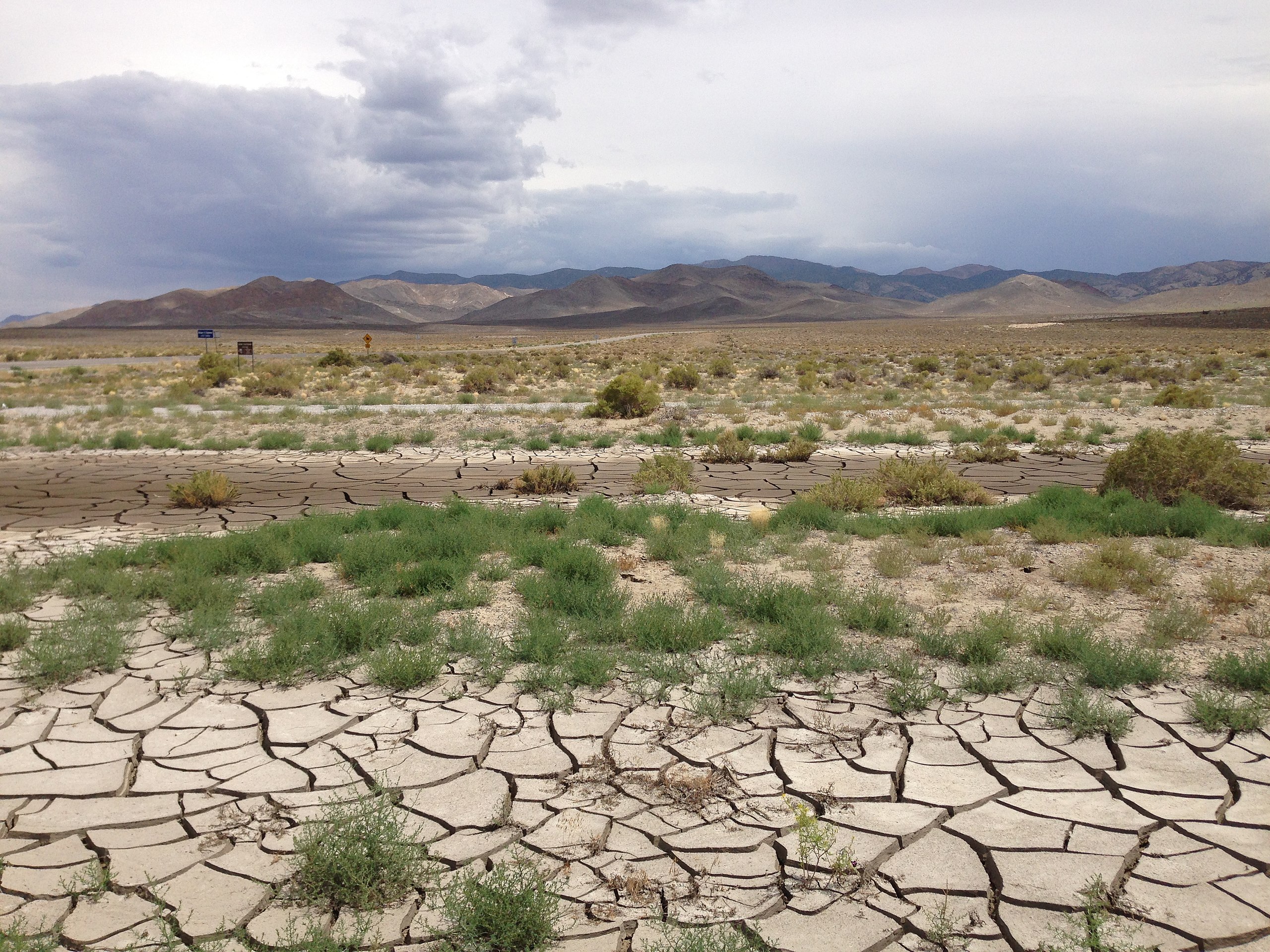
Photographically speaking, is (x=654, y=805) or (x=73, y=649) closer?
(x=654, y=805)

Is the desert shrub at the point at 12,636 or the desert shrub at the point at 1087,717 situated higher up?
the desert shrub at the point at 12,636

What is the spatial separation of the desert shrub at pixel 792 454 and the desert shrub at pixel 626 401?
615 centimetres

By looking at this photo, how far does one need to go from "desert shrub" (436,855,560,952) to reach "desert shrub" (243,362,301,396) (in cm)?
2765

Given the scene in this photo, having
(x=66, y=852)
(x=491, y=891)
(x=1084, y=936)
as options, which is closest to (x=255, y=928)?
(x=491, y=891)

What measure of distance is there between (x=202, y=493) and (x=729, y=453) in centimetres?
823

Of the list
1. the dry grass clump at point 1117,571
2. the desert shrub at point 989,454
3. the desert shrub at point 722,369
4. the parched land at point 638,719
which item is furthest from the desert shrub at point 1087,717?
the desert shrub at point 722,369

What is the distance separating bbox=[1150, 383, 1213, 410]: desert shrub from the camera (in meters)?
22.0

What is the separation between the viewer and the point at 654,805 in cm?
430

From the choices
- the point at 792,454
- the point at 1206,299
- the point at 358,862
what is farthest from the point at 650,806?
the point at 1206,299

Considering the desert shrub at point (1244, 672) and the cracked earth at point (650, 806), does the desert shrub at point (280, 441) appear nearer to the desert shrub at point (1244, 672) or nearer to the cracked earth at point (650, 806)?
the cracked earth at point (650, 806)

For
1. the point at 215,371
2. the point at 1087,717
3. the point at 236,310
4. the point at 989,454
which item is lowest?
the point at 989,454

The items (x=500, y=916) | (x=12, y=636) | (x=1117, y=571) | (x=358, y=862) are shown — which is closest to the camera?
(x=500, y=916)

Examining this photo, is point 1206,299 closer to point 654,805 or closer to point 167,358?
point 167,358

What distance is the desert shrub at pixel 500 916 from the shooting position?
330cm
